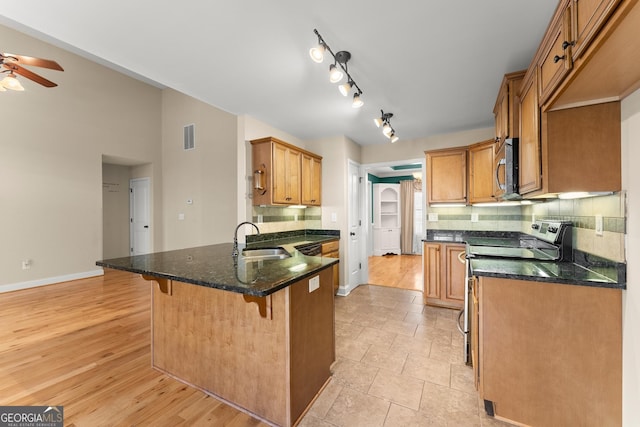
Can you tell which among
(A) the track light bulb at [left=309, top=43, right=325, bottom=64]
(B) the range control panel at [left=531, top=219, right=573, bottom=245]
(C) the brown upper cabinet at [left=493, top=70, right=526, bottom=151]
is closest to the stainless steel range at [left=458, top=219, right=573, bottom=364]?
(B) the range control panel at [left=531, top=219, right=573, bottom=245]

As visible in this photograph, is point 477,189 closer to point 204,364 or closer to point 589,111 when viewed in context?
point 589,111

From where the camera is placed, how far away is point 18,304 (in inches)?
137

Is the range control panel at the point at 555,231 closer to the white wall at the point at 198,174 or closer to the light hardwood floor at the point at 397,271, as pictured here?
the light hardwood floor at the point at 397,271

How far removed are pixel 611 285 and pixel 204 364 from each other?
98.0 inches

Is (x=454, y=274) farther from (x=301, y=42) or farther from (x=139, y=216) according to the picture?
(x=139, y=216)

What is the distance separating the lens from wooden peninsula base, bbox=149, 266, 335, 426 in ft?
4.98

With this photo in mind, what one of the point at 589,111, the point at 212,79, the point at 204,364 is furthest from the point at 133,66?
the point at 589,111

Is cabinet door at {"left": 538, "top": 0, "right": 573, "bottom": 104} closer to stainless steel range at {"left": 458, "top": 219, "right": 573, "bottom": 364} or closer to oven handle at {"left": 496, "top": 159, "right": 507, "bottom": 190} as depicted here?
oven handle at {"left": 496, "top": 159, "right": 507, "bottom": 190}

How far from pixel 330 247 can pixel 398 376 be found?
7.00ft

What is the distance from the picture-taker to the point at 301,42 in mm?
1848

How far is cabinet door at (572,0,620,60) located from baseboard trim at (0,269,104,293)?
22.7ft

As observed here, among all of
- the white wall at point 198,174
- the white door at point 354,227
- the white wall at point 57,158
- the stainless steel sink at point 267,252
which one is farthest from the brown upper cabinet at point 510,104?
the white wall at point 57,158

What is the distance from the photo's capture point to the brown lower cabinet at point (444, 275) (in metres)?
3.43

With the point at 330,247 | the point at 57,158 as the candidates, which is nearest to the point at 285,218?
the point at 330,247
